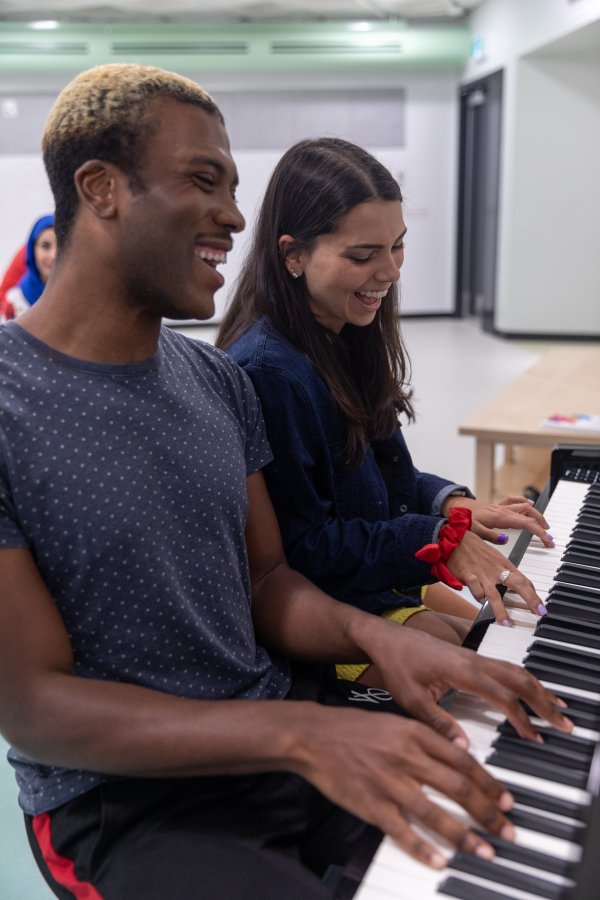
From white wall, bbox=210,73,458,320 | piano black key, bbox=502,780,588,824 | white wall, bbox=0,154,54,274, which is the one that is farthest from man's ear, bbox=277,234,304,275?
white wall, bbox=0,154,54,274

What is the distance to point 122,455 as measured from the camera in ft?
2.87

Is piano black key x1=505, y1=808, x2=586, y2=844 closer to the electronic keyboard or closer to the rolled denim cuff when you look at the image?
the electronic keyboard

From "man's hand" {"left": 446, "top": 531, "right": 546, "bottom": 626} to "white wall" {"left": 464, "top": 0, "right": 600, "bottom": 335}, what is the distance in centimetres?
702

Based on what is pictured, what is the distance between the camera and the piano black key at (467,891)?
60cm

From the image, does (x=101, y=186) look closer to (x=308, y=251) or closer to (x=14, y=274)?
(x=308, y=251)

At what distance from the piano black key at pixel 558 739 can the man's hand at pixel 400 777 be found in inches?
4.3

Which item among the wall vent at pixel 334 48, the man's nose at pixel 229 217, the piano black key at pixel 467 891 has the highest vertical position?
the wall vent at pixel 334 48

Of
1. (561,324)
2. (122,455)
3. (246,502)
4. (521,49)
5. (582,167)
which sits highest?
(521,49)

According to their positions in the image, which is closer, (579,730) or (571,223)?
(579,730)

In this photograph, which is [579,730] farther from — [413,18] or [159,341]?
[413,18]

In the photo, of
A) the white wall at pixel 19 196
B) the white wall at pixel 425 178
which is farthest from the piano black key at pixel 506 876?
the white wall at pixel 19 196

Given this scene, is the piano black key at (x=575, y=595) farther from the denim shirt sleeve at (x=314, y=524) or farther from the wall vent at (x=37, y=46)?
the wall vent at (x=37, y=46)

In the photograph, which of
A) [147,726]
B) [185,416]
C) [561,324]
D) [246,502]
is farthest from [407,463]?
[561,324]

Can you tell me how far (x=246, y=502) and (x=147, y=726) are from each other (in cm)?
36
